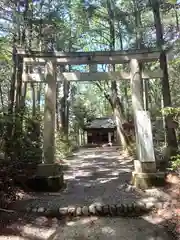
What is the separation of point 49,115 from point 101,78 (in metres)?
2.00

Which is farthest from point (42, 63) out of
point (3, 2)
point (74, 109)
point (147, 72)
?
point (74, 109)

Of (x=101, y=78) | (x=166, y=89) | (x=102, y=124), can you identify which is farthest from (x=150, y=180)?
(x=102, y=124)

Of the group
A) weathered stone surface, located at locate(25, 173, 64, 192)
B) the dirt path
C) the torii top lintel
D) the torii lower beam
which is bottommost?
the dirt path

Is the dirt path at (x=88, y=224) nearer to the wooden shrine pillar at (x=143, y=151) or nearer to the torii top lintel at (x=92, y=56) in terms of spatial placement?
the wooden shrine pillar at (x=143, y=151)

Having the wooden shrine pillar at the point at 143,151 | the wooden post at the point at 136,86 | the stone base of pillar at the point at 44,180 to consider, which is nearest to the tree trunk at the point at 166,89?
the wooden post at the point at 136,86

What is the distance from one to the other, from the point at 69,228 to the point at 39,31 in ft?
31.4

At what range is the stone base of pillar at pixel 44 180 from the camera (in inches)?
250

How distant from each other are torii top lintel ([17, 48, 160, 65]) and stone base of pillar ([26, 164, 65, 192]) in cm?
322

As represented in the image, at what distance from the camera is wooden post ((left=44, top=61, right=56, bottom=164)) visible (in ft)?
21.6

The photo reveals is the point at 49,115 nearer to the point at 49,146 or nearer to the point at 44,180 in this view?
the point at 49,146

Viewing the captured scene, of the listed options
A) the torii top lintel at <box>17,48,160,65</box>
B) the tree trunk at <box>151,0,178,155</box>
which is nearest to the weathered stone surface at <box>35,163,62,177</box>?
the torii top lintel at <box>17,48,160,65</box>

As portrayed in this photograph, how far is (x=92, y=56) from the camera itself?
7039 mm

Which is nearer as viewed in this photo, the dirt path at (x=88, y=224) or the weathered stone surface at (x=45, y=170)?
the dirt path at (x=88, y=224)

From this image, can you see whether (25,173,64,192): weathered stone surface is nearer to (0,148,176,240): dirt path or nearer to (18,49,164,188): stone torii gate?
(18,49,164,188): stone torii gate
